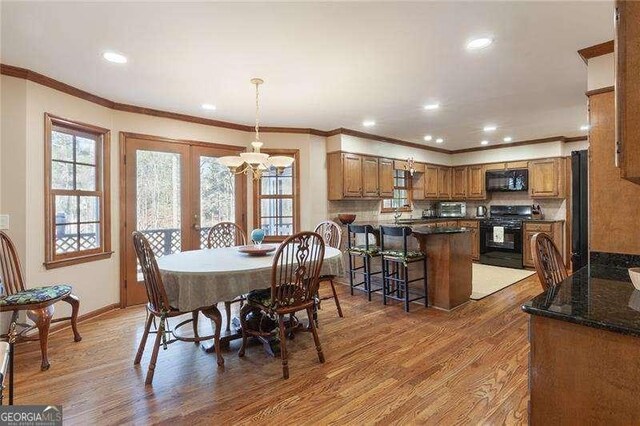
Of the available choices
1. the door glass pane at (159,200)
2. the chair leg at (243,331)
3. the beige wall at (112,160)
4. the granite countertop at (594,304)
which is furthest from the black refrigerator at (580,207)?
the door glass pane at (159,200)

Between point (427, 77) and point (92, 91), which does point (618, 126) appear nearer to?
point (427, 77)

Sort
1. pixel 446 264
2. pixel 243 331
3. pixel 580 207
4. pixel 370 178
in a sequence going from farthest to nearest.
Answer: pixel 370 178 → pixel 446 264 → pixel 580 207 → pixel 243 331

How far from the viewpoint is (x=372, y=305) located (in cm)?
390

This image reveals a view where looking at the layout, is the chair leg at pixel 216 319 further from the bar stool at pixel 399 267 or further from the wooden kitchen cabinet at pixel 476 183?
the wooden kitchen cabinet at pixel 476 183

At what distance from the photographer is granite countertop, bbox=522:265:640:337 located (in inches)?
42.1

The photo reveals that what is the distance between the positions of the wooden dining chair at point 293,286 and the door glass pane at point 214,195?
220 cm

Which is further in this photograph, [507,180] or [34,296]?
[507,180]

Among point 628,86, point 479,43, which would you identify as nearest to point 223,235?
point 479,43

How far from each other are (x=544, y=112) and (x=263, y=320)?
14.3 ft

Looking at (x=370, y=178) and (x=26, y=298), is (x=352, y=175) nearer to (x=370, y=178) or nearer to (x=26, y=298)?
(x=370, y=178)

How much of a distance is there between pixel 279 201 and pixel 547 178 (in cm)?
488

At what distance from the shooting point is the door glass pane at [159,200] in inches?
158

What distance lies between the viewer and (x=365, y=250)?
4.18 metres

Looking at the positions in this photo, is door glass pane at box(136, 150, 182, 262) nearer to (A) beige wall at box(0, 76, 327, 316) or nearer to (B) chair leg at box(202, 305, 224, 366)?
(A) beige wall at box(0, 76, 327, 316)
